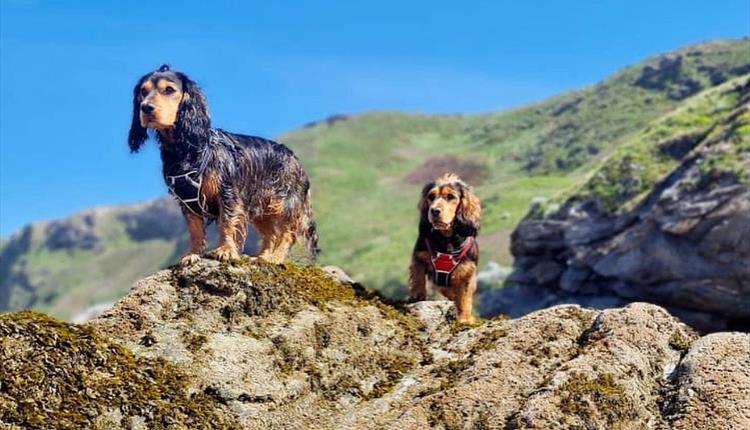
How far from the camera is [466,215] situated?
936 centimetres

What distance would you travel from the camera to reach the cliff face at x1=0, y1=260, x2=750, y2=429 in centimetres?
559

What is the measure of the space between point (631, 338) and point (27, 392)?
160 inches

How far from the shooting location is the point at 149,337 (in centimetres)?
637

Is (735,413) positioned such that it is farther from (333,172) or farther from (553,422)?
(333,172)

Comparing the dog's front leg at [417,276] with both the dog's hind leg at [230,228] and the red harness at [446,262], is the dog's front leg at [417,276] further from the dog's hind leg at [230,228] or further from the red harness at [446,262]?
the dog's hind leg at [230,228]

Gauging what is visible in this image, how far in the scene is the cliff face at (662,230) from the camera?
30.4 m

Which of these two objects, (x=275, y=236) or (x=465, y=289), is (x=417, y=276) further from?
(x=275, y=236)

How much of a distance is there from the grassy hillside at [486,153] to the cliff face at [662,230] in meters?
19.4

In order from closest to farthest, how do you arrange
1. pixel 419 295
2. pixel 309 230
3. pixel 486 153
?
pixel 309 230
pixel 419 295
pixel 486 153

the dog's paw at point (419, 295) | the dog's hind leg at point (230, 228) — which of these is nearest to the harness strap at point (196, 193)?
the dog's hind leg at point (230, 228)

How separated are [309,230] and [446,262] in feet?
4.81

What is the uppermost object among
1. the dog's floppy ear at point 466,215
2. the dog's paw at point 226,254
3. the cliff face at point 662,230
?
the cliff face at point 662,230

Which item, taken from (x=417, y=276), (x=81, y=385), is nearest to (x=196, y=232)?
(x=81, y=385)

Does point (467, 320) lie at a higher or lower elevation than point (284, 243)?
lower
